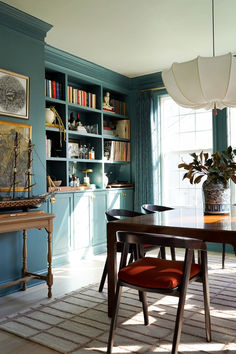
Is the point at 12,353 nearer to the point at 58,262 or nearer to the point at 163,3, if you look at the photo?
the point at 58,262

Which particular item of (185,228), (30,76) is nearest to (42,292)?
(185,228)

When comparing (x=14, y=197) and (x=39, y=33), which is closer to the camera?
(x=14, y=197)

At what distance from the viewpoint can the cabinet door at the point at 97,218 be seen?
5.18m

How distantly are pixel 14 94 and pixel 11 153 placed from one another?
634mm

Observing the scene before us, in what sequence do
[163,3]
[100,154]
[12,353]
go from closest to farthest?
[12,353], [163,3], [100,154]

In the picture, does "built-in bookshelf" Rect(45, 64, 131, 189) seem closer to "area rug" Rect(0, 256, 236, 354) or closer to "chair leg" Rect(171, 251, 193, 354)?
"area rug" Rect(0, 256, 236, 354)

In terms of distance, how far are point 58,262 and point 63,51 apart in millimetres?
2891

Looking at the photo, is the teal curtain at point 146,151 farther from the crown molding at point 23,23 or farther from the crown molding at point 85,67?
the crown molding at point 23,23

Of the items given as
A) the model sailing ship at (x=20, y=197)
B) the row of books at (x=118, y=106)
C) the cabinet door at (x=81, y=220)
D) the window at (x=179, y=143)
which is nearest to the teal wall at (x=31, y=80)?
the model sailing ship at (x=20, y=197)

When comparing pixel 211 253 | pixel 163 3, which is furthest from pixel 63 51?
pixel 211 253

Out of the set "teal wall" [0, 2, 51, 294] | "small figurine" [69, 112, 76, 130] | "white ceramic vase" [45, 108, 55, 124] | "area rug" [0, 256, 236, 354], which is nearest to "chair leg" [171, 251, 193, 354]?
"area rug" [0, 256, 236, 354]

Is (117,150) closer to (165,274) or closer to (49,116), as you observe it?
(49,116)

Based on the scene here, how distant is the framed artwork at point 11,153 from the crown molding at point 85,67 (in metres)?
1.35

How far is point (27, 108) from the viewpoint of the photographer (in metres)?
3.78
